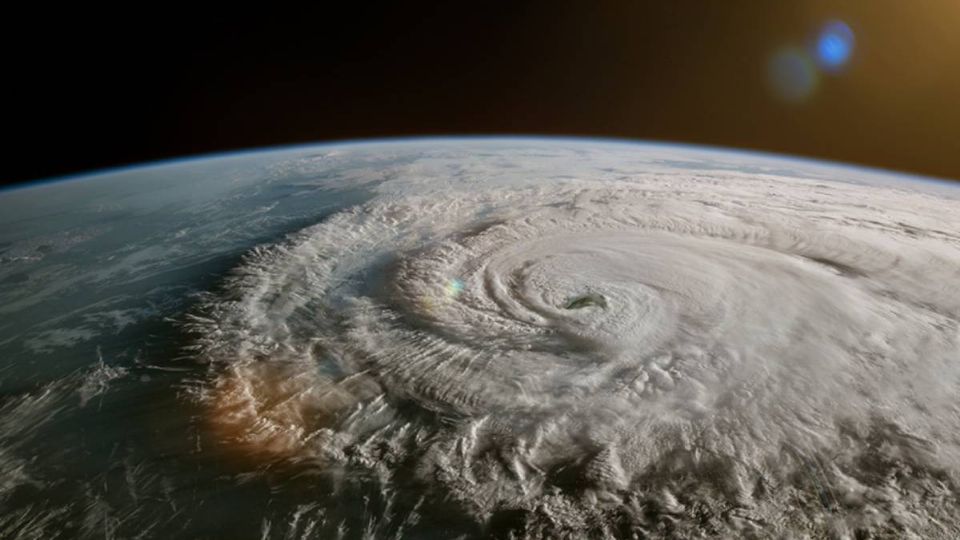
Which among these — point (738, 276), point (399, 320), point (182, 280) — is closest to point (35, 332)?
point (182, 280)

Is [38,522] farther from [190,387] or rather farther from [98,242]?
[98,242]

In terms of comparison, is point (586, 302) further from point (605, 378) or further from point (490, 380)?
point (490, 380)

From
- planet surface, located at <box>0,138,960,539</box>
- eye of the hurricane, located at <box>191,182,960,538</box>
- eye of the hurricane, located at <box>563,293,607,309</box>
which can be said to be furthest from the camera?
eye of the hurricane, located at <box>563,293,607,309</box>

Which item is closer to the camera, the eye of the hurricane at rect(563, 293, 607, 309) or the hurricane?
the hurricane

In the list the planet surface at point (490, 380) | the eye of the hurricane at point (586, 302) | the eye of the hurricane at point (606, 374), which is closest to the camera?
the planet surface at point (490, 380)

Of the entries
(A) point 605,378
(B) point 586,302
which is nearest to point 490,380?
(A) point 605,378

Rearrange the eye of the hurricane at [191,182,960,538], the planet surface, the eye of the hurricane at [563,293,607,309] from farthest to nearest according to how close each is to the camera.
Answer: the eye of the hurricane at [563,293,607,309]
the eye of the hurricane at [191,182,960,538]
the planet surface
